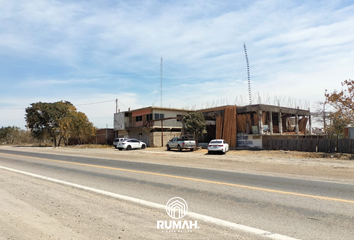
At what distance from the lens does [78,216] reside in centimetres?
615

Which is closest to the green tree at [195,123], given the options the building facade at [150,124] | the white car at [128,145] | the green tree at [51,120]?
the white car at [128,145]

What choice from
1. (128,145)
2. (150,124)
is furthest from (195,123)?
(150,124)

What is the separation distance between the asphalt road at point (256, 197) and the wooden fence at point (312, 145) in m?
15.5

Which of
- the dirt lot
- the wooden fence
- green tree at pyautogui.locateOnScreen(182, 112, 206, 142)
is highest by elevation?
green tree at pyautogui.locateOnScreen(182, 112, 206, 142)

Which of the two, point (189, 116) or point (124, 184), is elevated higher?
point (189, 116)

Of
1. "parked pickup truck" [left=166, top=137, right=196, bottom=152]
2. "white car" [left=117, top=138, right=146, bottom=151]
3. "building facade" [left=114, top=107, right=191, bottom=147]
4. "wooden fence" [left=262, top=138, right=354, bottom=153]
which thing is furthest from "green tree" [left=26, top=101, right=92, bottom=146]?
"wooden fence" [left=262, top=138, right=354, bottom=153]

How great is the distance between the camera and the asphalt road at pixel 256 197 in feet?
17.7

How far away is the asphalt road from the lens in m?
5.39

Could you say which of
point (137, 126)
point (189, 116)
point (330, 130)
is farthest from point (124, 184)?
point (137, 126)

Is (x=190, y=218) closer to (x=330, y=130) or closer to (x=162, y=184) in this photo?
(x=162, y=184)

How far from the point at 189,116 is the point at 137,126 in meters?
18.4

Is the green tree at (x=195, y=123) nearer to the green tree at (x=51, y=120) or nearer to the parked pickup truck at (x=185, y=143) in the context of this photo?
the parked pickup truck at (x=185, y=143)

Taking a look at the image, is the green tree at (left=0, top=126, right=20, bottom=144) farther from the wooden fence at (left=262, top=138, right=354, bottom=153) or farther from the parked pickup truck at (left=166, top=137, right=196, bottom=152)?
the wooden fence at (left=262, top=138, right=354, bottom=153)

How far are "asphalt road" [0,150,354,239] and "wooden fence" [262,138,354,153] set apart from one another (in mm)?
15453
